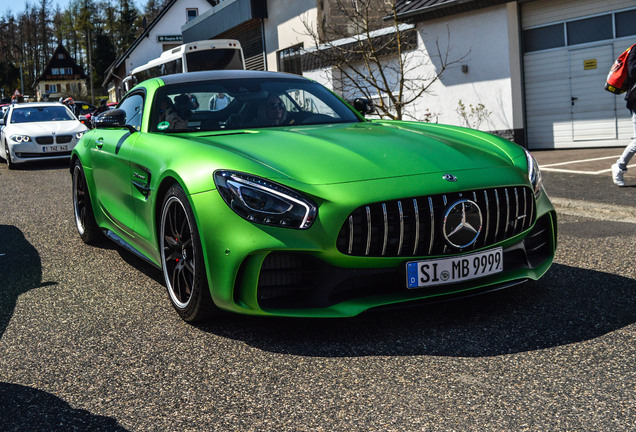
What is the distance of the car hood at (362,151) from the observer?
12.5 ft

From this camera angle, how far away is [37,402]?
311cm

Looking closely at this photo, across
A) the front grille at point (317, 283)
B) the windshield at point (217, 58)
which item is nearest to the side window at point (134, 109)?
the front grille at point (317, 283)

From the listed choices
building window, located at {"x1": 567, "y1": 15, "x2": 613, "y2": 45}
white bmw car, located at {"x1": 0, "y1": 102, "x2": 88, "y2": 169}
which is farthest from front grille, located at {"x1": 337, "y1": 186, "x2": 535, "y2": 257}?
white bmw car, located at {"x1": 0, "y1": 102, "x2": 88, "y2": 169}

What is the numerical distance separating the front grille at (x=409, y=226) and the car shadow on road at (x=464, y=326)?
407 mm

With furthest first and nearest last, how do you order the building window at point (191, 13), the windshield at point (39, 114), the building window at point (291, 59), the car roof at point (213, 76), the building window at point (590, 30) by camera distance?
the building window at point (191, 13) < the building window at point (291, 59) < the windshield at point (39, 114) < the building window at point (590, 30) < the car roof at point (213, 76)

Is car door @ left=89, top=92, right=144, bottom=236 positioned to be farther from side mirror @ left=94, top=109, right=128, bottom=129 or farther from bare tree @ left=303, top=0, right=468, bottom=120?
bare tree @ left=303, top=0, right=468, bottom=120

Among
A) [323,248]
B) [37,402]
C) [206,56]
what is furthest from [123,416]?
[206,56]

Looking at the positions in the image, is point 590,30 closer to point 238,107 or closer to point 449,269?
point 238,107

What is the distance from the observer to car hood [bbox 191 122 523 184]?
3803 millimetres

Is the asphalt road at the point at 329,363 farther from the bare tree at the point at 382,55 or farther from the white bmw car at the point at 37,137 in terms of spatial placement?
the white bmw car at the point at 37,137

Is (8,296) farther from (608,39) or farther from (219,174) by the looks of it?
(608,39)

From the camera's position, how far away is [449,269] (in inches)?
146

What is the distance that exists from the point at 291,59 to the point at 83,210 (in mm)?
18624

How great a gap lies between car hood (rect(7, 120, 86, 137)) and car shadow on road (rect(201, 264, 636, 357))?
13.7 metres
